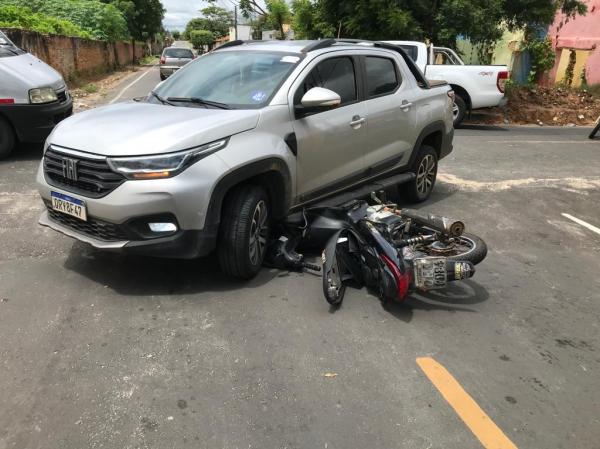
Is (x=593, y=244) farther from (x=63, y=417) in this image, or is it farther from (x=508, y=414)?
(x=63, y=417)

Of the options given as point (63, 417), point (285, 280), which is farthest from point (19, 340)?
point (285, 280)

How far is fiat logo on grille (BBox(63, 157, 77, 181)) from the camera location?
3770 mm

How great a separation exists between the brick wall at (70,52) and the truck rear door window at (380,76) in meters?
13.1

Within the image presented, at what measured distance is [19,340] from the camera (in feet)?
11.0

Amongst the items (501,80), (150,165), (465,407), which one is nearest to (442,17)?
(501,80)

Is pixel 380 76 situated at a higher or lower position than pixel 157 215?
higher

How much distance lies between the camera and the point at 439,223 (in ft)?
14.8

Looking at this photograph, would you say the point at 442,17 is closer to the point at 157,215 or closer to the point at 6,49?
the point at 6,49

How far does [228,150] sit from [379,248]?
1.32m

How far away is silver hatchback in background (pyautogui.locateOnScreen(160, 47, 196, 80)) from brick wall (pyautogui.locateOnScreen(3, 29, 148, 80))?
3.32 metres

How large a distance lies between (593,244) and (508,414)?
3.45 metres

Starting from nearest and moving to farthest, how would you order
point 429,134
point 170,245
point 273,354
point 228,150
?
point 273,354 → point 170,245 → point 228,150 → point 429,134

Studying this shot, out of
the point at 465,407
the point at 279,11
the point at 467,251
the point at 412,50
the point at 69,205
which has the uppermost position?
the point at 279,11

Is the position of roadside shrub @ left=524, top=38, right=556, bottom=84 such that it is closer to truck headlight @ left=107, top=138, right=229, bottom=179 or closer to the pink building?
the pink building
